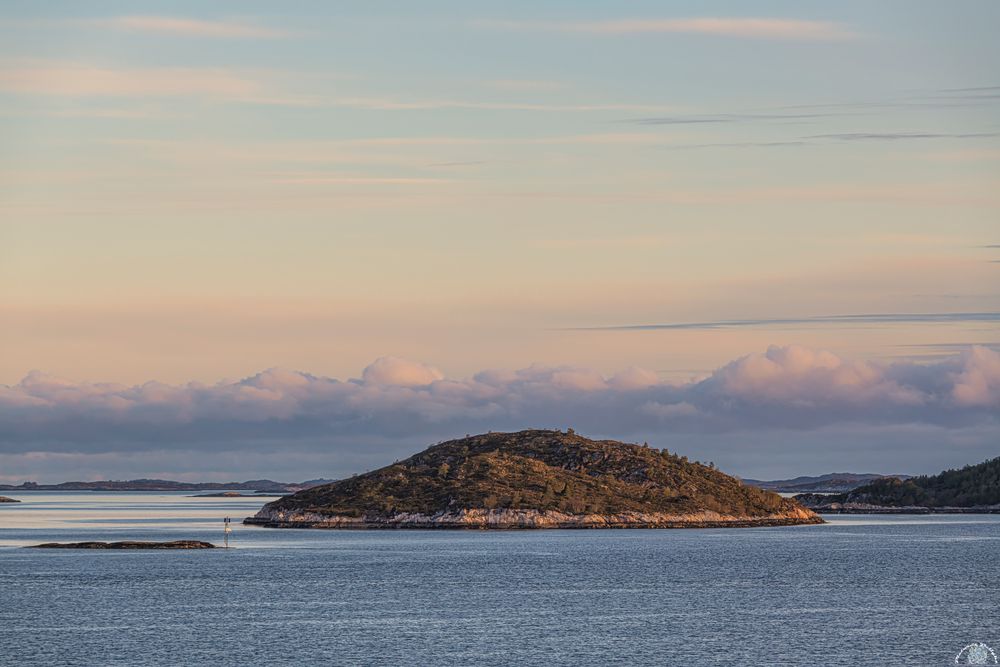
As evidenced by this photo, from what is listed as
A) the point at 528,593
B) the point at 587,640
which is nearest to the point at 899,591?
the point at 528,593

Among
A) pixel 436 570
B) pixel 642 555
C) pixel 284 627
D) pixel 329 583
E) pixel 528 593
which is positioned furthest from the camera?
pixel 642 555

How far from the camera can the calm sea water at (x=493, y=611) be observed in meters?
93.5

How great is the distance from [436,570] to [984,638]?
251 feet

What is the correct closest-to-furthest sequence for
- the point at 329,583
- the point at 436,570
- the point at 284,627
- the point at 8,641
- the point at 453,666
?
1. the point at 453,666
2. the point at 8,641
3. the point at 284,627
4. the point at 329,583
5. the point at 436,570

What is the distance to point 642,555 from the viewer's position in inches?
7726

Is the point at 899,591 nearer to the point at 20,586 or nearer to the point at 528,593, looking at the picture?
the point at 528,593
